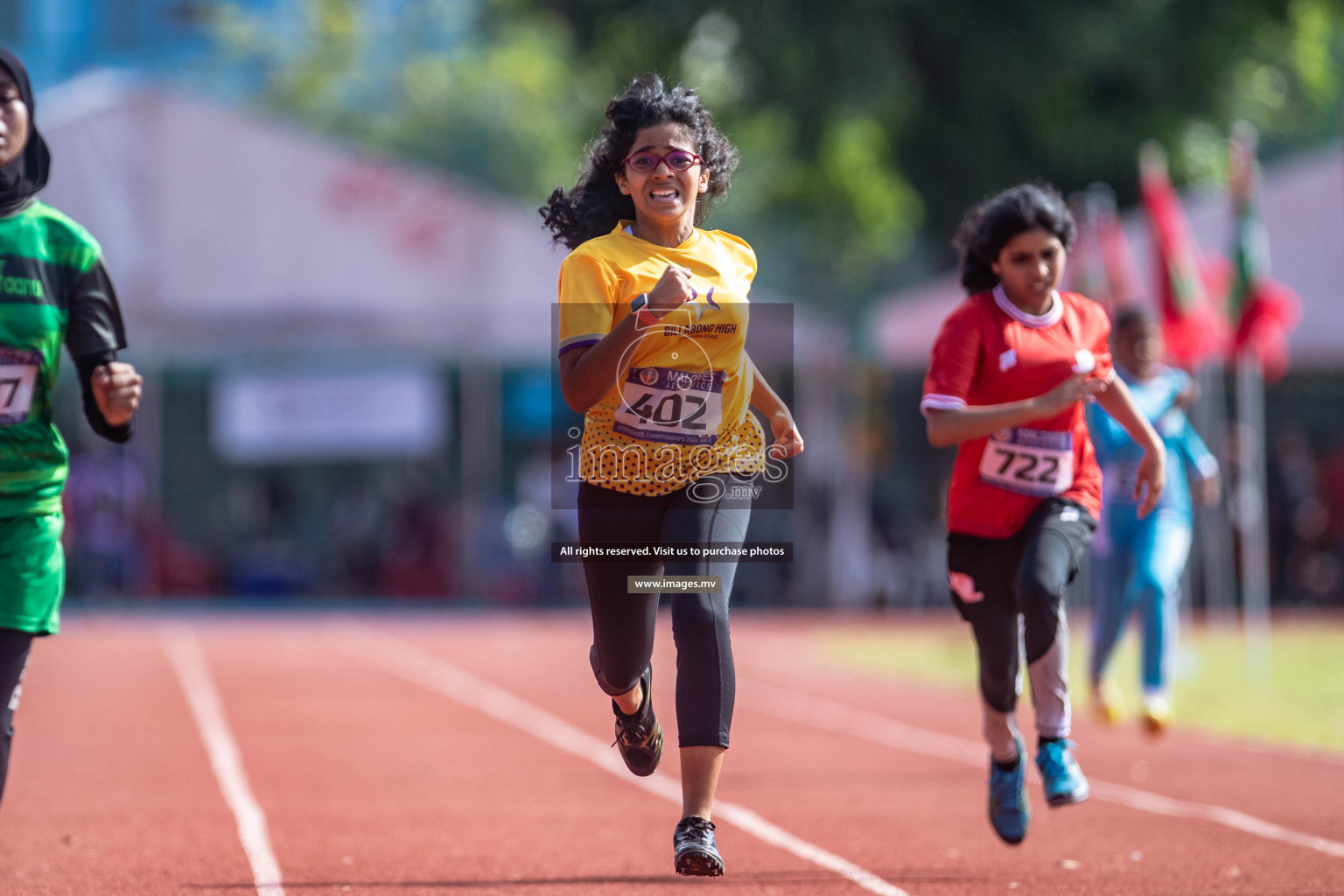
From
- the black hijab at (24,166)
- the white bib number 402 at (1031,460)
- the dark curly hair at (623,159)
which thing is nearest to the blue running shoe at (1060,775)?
the white bib number 402 at (1031,460)

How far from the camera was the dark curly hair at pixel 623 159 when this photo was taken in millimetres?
5020

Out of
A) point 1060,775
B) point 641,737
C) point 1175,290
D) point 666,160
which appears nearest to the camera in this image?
point 666,160

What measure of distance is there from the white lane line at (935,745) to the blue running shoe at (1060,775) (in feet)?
3.85

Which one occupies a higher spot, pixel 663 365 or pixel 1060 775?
pixel 663 365

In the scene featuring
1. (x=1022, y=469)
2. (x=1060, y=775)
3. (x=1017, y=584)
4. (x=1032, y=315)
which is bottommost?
(x=1060, y=775)

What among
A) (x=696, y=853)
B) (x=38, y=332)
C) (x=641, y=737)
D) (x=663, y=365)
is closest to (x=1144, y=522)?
(x=641, y=737)

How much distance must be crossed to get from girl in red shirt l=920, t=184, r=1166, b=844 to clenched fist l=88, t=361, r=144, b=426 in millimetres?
2292

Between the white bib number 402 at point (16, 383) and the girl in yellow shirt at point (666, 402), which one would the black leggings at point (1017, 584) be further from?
the white bib number 402 at point (16, 383)

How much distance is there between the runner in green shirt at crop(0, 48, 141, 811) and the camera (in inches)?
190

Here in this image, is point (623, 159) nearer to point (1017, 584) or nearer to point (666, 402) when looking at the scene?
point (666, 402)

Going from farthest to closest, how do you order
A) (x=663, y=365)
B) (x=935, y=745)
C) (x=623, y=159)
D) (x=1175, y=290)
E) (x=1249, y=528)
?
(x=1175, y=290), (x=1249, y=528), (x=935, y=745), (x=623, y=159), (x=663, y=365)

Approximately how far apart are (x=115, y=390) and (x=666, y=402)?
55.1 inches

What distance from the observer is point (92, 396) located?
494cm

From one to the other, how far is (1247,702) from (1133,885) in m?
7.43
